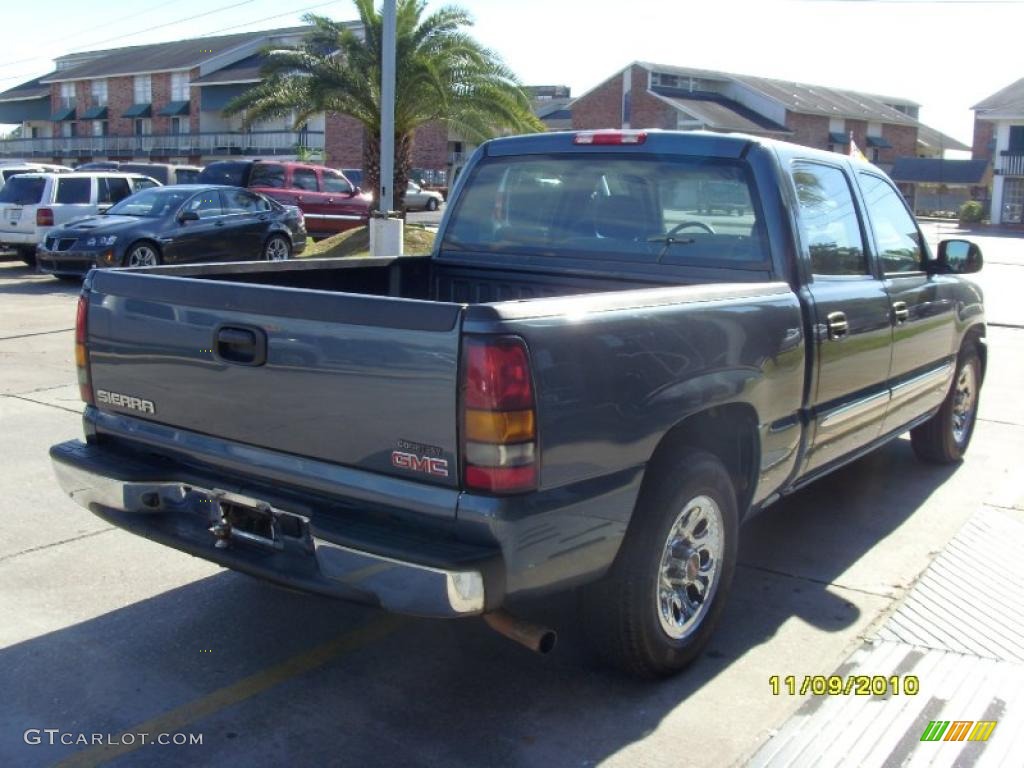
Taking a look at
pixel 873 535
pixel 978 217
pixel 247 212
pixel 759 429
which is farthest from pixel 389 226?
pixel 978 217

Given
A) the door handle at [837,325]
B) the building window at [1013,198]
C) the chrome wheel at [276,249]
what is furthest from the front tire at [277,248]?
the building window at [1013,198]

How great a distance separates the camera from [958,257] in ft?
20.4

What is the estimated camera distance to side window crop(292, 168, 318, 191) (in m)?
23.7

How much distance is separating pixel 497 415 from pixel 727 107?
53.5 m

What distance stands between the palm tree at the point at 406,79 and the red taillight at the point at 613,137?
16672 mm

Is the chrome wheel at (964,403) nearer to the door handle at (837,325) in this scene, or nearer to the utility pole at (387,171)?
the door handle at (837,325)

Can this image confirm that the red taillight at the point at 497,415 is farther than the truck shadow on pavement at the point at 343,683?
No

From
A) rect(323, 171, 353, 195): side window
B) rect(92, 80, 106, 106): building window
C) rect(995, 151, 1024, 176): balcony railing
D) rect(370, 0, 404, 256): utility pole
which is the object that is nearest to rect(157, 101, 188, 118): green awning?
rect(92, 80, 106, 106): building window

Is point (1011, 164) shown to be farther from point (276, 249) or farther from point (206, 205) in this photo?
point (206, 205)

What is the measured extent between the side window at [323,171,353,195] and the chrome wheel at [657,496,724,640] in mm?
21210

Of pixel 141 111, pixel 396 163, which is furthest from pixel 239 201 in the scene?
pixel 141 111

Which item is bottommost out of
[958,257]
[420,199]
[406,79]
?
[958,257]

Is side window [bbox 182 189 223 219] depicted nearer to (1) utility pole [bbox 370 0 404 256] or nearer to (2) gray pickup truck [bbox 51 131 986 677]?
(1) utility pole [bbox 370 0 404 256]

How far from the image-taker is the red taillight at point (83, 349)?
13.6ft
